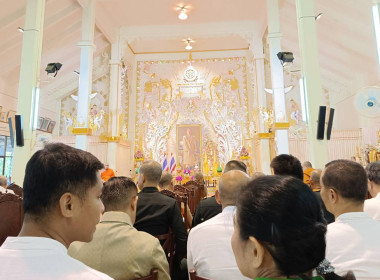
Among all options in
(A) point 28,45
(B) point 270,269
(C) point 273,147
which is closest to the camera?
(B) point 270,269

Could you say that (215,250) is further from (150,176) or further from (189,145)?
(189,145)

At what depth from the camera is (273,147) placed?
10352 mm

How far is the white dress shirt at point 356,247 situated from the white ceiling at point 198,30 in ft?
24.8

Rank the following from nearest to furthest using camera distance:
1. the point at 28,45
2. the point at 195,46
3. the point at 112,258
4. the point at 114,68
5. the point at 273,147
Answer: the point at 112,258, the point at 28,45, the point at 273,147, the point at 114,68, the point at 195,46

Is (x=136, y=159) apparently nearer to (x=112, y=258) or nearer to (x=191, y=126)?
(x=191, y=126)

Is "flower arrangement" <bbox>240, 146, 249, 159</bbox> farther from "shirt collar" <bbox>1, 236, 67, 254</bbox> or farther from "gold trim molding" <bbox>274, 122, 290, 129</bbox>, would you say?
"shirt collar" <bbox>1, 236, 67, 254</bbox>

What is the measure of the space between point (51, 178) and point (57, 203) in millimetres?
73

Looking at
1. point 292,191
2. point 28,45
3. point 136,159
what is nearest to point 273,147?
point 136,159

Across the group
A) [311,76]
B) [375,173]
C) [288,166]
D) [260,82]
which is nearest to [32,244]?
[288,166]

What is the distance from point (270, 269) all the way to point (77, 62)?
41.1 feet

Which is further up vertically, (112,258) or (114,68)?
(114,68)

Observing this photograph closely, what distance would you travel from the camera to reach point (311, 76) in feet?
17.8

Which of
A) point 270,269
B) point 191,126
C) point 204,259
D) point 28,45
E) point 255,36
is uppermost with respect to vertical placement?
point 255,36

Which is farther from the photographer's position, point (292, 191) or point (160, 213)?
point (160, 213)
